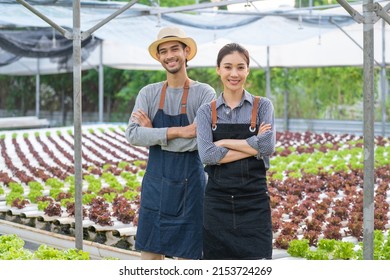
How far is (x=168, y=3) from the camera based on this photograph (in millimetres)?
23172

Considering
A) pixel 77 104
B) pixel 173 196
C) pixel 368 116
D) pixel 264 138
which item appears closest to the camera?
pixel 264 138

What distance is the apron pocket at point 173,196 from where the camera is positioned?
3.95m

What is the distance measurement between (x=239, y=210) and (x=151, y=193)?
2.05ft

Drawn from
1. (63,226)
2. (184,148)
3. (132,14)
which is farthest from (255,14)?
(184,148)

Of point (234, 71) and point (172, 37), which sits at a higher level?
point (172, 37)

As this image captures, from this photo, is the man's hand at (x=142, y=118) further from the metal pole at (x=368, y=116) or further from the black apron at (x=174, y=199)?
the metal pole at (x=368, y=116)

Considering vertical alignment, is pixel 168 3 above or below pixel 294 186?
above

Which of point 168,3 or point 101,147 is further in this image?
point 168,3

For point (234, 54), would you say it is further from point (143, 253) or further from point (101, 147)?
point (101, 147)

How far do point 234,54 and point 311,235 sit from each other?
8.04 feet

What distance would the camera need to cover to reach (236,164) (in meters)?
3.65

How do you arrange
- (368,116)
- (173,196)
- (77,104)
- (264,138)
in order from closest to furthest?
(264,138) → (368,116) → (173,196) → (77,104)

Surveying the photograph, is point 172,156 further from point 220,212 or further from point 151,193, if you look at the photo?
point 220,212

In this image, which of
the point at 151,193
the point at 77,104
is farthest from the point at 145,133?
the point at 77,104
